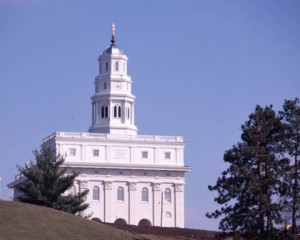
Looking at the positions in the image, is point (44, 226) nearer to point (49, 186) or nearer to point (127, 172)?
point (49, 186)

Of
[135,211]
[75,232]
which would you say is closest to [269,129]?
[75,232]

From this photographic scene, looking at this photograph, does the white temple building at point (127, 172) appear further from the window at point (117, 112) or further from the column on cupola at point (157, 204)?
the window at point (117, 112)

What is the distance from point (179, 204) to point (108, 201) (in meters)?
9.24

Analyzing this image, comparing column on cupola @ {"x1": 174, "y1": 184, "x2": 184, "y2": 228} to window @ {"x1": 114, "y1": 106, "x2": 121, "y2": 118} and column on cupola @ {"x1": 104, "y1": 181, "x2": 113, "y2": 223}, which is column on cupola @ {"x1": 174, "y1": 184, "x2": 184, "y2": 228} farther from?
window @ {"x1": 114, "y1": 106, "x2": 121, "y2": 118}

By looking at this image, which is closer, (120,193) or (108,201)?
(108,201)

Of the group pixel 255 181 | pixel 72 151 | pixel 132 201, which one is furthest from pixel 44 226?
pixel 72 151

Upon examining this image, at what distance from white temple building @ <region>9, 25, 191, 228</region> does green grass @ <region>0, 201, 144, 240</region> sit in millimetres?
79079

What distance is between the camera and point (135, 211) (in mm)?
156625

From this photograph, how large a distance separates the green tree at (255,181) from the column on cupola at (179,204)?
286 feet

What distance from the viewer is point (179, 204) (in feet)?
518

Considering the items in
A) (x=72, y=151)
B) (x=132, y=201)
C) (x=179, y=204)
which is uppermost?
(x=72, y=151)

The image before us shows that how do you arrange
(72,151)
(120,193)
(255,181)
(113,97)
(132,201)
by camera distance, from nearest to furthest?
(255,181) → (132,201) → (120,193) → (72,151) → (113,97)

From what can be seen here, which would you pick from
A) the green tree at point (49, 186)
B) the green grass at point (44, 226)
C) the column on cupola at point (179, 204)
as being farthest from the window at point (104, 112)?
the green grass at point (44, 226)

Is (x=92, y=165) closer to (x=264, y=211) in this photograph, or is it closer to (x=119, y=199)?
(x=119, y=199)
